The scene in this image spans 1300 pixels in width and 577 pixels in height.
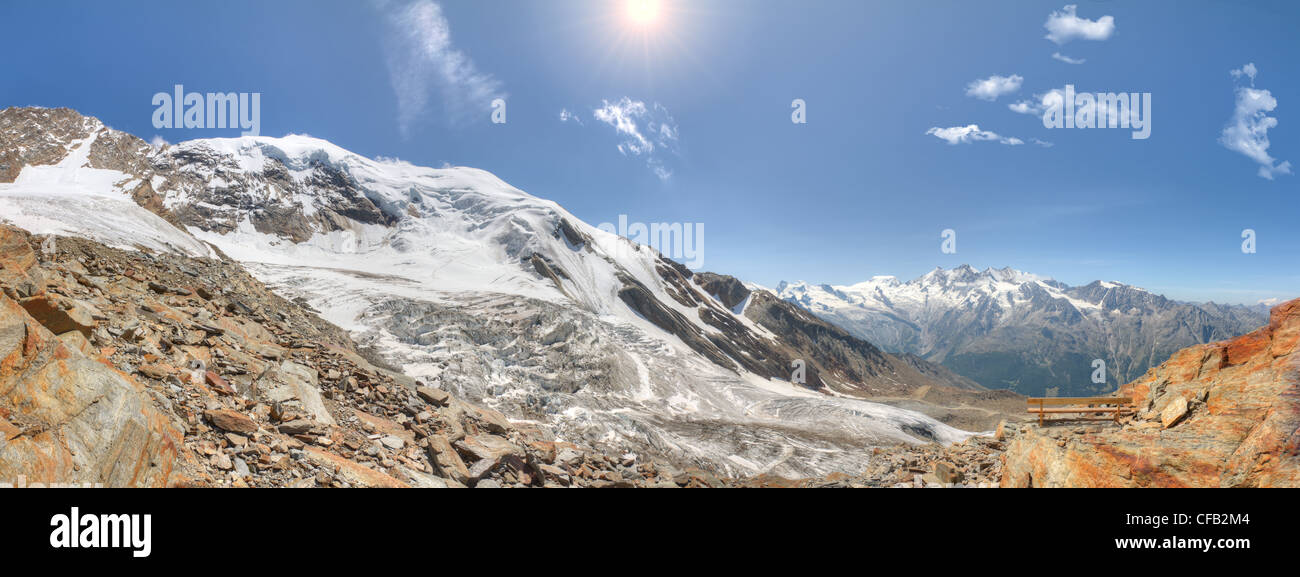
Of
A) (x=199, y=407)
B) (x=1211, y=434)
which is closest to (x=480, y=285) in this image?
(x=199, y=407)

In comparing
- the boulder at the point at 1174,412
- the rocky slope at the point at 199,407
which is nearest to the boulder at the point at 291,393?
the rocky slope at the point at 199,407

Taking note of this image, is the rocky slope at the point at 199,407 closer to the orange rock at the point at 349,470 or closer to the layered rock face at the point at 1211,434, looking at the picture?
the orange rock at the point at 349,470

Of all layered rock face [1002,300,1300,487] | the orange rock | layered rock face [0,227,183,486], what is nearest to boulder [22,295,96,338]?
layered rock face [0,227,183,486]

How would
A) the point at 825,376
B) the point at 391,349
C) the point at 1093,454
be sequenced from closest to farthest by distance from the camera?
the point at 1093,454, the point at 391,349, the point at 825,376

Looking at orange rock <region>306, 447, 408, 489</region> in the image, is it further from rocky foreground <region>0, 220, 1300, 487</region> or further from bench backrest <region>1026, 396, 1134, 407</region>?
bench backrest <region>1026, 396, 1134, 407</region>
